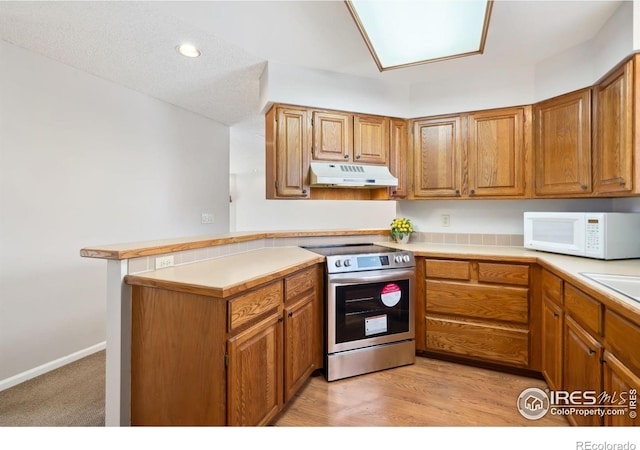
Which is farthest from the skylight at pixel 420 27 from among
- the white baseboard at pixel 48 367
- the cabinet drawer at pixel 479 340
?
the white baseboard at pixel 48 367

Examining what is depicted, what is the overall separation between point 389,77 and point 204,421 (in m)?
2.83

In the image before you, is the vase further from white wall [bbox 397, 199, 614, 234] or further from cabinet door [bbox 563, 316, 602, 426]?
cabinet door [bbox 563, 316, 602, 426]

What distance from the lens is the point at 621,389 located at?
3.75ft

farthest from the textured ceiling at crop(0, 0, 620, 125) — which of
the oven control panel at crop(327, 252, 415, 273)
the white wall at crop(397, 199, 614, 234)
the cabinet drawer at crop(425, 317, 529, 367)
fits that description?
the cabinet drawer at crop(425, 317, 529, 367)

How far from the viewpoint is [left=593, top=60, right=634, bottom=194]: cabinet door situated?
1.77 meters

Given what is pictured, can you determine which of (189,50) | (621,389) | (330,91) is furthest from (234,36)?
(621,389)

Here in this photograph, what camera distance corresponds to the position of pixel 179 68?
99.4 inches

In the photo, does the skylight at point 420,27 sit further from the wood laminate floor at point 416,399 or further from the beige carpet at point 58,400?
the beige carpet at point 58,400

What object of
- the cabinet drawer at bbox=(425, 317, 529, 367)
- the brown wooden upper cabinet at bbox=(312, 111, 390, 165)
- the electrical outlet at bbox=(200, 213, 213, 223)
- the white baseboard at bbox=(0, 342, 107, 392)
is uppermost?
the brown wooden upper cabinet at bbox=(312, 111, 390, 165)

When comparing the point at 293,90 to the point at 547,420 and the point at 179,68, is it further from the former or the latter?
the point at 547,420

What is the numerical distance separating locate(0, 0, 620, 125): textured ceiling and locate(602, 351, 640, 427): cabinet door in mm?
1925

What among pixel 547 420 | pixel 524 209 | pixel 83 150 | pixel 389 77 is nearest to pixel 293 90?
pixel 389 77

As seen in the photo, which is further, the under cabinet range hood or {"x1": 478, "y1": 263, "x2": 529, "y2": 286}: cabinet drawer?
the under cabinet range hood
